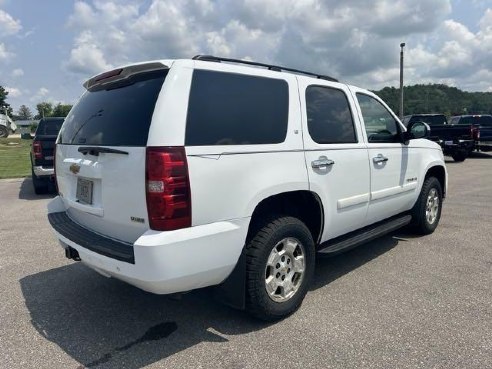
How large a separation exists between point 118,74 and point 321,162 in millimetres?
1832

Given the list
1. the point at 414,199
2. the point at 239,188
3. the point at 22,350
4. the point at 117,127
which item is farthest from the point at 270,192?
the point at 414,199

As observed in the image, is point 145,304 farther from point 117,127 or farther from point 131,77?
point 131,77

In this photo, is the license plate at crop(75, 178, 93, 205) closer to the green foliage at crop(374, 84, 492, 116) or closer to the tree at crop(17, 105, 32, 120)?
the green foliage at crop(374, 84, 492, 116)

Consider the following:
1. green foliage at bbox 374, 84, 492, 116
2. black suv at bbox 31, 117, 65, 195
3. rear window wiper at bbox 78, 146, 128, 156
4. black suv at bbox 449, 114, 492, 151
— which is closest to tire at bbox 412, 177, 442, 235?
rear window wiper at bbox 78, 146, 128, 156

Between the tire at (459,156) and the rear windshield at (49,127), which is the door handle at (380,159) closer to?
the rear windshield at (49,127)

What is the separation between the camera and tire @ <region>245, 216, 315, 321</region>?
3078 millimetres

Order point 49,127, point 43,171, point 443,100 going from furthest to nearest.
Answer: point 443,100, point 49,127, point 43,171

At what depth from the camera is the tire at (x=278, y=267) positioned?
10.1 feet

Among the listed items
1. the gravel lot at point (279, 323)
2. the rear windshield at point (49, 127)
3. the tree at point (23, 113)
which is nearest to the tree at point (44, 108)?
the tree at point (23, 113)

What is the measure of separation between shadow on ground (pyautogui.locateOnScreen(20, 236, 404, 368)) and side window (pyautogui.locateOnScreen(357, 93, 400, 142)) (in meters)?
1.53

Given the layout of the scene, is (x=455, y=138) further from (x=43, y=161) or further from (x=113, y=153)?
(x=113, y=153)

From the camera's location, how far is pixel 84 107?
12.0 feet

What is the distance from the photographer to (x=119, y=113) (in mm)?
3078

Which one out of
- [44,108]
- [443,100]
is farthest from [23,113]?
[443,100]
